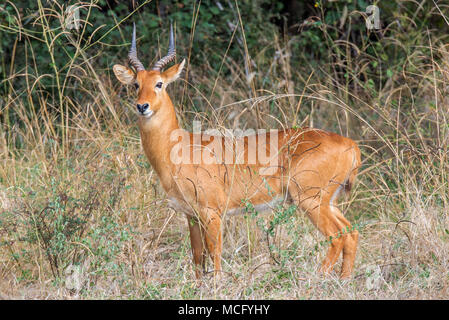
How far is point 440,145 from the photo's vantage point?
5688 millimetres

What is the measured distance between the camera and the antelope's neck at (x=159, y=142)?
16.9 ft

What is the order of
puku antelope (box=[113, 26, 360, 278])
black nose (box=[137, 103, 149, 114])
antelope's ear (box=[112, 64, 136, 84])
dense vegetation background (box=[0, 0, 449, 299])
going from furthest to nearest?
1. antelope's ear (box=[112, 64, 136, 84])
2. puku antelope (box=[113, 26, 360, 278])
3. black nose (box=[137, 103, 149, 114])
4. dense vegetation background (box=[0, 0, 449, 299])

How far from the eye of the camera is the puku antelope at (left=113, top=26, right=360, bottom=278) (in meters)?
5.07

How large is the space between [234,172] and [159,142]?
0.64 m

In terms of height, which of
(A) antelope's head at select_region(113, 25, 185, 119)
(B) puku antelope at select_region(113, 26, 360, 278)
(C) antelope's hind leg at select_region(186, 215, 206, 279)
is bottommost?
(C) antelope's hind leg at select_region(186, 215, 206, 279)

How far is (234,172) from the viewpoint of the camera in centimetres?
525

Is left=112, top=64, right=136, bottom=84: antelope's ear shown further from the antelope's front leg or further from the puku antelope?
the antelope's front leg

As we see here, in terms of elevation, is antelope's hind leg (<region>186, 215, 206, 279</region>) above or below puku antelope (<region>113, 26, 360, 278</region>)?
below

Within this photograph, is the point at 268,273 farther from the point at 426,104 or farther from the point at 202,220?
the point at 426,104

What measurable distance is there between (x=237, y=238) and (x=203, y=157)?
921mm

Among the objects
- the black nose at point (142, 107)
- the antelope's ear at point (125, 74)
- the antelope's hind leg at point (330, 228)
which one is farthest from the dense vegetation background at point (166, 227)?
the black nose at point (142, 107)

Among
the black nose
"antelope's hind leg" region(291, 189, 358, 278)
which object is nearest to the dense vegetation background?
"antelope's hind leg" region(291, 189, 358, 278)

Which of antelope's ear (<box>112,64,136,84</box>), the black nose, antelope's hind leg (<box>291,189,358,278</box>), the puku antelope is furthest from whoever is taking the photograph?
antelope's ear (<box>112,64,136,84</box>)

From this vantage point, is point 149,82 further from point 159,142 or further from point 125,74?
point 159,142
